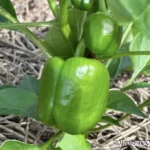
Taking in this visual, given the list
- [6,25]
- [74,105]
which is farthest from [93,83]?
[6,25]

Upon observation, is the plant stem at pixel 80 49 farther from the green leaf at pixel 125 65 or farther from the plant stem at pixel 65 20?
the green leaf at pixel 125 65

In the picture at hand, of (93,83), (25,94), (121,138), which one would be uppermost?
(93,83)

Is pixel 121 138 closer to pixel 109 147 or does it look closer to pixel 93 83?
pixel 109 147

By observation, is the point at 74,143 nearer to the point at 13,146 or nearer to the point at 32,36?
the point at 13,146

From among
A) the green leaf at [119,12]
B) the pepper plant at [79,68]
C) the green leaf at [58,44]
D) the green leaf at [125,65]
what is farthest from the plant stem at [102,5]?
the green leaf at [125,65]

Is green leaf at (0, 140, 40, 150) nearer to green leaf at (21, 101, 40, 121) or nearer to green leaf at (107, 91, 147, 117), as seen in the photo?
green leaf at (21, 101, 40, 121)

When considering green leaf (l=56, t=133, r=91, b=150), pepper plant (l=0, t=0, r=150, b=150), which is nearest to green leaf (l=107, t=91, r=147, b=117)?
pepper plant (l=0, t=0, r=150, b=150)

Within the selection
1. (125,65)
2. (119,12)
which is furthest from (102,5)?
(125,65)
